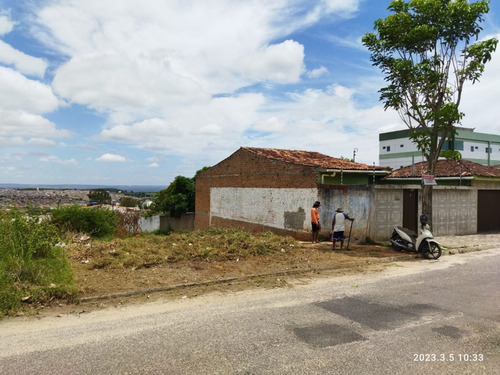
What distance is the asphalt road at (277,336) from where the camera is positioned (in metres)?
3.87

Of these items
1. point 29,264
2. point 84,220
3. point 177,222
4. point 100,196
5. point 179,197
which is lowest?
point 177,222

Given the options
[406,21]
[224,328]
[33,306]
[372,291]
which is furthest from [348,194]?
[33,306]

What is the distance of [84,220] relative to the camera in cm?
1438

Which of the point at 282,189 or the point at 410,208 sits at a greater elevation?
the point at 282,189

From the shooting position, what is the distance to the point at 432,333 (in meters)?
4.79

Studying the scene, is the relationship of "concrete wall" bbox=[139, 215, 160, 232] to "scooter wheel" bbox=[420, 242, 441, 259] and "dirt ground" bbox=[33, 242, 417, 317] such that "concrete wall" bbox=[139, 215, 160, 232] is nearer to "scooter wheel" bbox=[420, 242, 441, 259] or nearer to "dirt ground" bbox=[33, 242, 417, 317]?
"dirt ground" bbox=[33, 242, 417, 317]

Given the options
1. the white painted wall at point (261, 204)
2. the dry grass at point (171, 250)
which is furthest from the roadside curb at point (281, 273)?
the white painted wall at point (261, 204)

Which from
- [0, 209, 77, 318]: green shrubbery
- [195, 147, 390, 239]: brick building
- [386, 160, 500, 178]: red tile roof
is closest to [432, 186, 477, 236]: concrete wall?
[386, 160, 500, 178]: red tile roof

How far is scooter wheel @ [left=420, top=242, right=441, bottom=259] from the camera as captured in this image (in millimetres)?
10789

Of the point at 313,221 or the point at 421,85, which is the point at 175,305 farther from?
the point at 421,85

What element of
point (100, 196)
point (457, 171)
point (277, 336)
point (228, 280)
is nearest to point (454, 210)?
point (457, 171)

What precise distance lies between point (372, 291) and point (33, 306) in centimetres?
592

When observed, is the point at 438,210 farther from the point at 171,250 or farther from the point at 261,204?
the point at 171,250

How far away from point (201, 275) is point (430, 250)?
23.2ft
